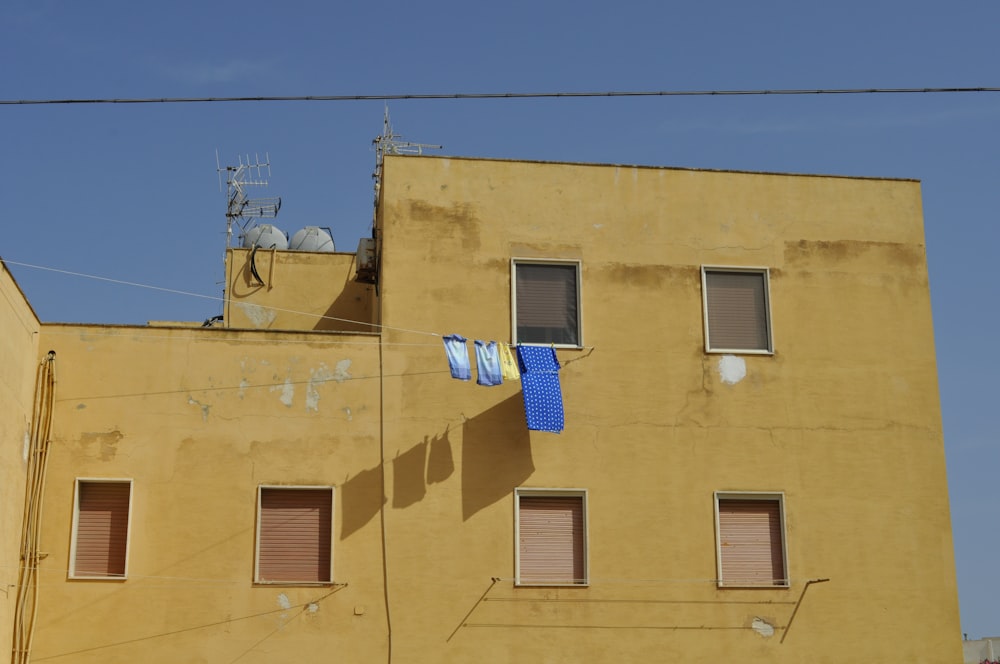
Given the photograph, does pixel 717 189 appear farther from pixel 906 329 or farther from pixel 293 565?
pixel 293 565

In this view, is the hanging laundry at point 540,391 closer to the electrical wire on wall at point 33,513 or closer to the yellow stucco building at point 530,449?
the yellow stucco building at point 530,449

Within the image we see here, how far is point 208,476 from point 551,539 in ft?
17.8

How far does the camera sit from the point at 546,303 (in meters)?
23.4

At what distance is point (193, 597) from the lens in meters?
21.0

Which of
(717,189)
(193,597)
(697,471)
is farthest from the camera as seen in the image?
(717,189)

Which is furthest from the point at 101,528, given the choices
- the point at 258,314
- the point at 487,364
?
the point at 258,314

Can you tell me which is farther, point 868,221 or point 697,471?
point 868,221

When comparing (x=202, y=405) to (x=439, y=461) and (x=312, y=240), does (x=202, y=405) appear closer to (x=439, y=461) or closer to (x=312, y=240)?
(x=439, y=461)

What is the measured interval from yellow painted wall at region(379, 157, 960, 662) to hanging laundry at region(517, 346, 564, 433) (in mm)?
458

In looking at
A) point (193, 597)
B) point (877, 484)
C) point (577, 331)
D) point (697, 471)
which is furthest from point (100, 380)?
point (877, 484)

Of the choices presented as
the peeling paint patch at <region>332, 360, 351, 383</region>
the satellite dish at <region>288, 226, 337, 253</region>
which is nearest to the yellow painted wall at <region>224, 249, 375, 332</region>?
the satellite dish at <region>288, 226, 337, 253</region>

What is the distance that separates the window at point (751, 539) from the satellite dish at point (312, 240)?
15.3 meters

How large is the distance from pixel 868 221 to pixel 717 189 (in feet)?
9.08

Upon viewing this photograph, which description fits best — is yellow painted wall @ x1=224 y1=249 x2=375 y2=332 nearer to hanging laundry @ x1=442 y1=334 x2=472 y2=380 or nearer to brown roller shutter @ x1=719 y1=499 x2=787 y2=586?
hanging laundry @ x1=442 y1=334 x2=472 y2=380
